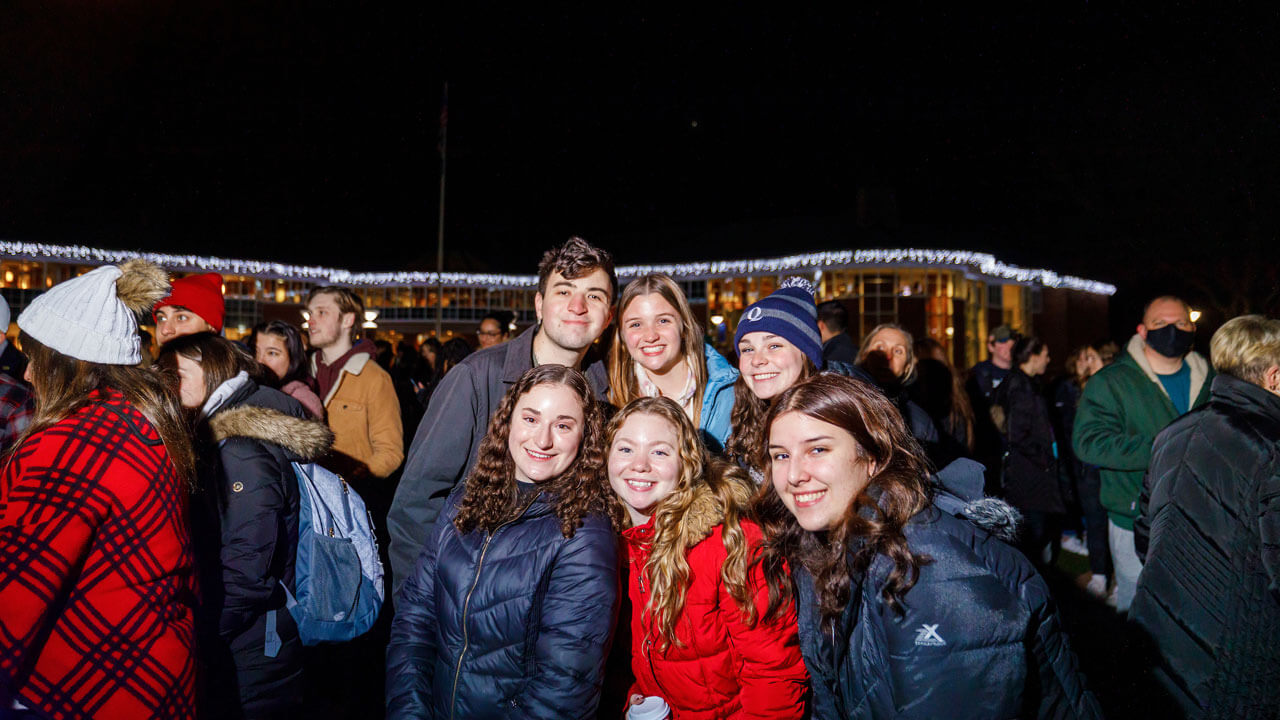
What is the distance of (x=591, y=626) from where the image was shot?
7.59ft

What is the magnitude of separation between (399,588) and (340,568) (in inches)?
13.9

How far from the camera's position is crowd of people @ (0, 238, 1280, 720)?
1.91 meters

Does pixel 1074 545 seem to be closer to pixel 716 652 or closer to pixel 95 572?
pixel 716 652

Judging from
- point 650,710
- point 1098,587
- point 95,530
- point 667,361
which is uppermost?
point 667,361

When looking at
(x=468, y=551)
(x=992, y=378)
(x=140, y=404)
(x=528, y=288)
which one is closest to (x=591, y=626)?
(x=468, y=551)

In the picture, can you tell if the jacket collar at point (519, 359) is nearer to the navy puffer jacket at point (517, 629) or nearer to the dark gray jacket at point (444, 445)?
the dark gray jacket at point (444, 445)

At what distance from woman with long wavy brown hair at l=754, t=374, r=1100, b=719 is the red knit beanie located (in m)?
3.54

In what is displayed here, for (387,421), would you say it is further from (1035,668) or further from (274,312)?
(274,312)

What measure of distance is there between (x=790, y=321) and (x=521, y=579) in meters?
1.72

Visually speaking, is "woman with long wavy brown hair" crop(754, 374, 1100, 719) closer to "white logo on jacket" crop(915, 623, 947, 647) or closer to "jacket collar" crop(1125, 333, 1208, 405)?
"white logo on jacket" crop(915, 623, 947, 647)

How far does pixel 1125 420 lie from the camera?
4609mm

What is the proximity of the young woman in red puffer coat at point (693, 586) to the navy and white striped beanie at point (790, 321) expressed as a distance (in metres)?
0.78

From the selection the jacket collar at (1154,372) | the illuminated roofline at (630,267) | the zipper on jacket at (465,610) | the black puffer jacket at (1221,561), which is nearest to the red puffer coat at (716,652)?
the zipper on jacket at (465,610)

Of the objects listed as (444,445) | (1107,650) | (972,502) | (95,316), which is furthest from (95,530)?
(1107,650)
